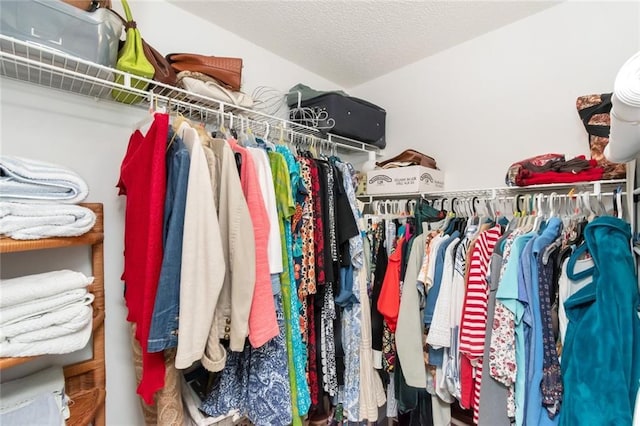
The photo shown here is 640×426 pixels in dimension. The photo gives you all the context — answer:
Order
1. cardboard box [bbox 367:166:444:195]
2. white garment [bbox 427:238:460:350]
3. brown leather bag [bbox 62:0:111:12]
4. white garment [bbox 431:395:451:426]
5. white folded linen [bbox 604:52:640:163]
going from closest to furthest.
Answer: white folded linen [bbox 604:52:640:163] < brown leather bag [bbox 62:0:111:12] < white garment [bbox 427:238:460:350] < white garment [bbox 431:395:451:426] < cardboard box [bbox 367:166:444:195]

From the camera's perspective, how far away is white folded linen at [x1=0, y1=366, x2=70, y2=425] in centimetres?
81

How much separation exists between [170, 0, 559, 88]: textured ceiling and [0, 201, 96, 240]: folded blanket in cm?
113

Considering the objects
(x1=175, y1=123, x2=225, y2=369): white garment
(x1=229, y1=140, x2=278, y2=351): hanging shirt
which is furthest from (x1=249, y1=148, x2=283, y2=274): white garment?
(x1=175, y1=123, x2=225, y2=369): white garment

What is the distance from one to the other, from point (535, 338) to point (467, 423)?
0.72 m

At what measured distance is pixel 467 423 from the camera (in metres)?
1.48

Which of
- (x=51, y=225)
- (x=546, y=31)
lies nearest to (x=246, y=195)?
(x=51, y=225)

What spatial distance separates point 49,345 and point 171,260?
0.34 meters

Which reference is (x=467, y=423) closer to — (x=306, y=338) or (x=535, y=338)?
(x=535, y=338)

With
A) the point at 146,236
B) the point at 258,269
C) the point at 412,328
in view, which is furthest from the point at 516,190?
the point at 146,236

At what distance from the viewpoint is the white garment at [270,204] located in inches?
42.8

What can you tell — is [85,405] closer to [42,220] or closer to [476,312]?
[42,220]

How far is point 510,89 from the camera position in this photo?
62.1 inches

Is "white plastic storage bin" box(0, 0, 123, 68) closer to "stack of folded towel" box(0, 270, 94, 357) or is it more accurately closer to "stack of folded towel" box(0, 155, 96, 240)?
"stack of folded towel" box(0, 155, 96, 240)

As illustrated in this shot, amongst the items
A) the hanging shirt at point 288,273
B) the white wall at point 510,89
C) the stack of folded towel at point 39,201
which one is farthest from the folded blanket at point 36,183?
the white wall at point 510,89
